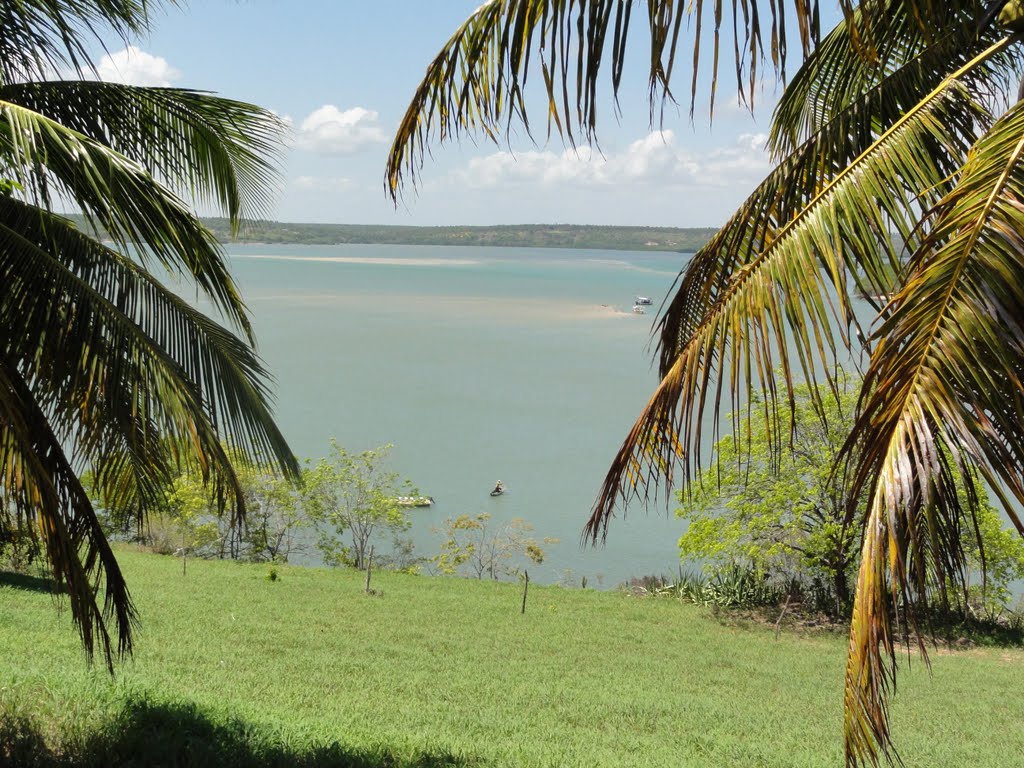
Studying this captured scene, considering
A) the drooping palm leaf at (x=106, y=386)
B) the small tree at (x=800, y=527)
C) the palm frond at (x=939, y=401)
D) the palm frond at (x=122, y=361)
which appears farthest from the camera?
the small tree at (x=800, y=527)

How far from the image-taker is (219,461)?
4.46m

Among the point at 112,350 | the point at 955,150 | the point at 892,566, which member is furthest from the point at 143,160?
the point at 892,566

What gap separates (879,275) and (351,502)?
26.0 metres

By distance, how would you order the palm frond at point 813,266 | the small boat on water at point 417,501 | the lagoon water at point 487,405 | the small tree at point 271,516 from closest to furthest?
the palm frond at point 813,266
the small tree at point 271,516
the small boat on water at point 417,501
the lagoon water at point 487,405

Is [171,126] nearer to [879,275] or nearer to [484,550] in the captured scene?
[879,275]

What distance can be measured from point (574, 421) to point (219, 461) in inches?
1931

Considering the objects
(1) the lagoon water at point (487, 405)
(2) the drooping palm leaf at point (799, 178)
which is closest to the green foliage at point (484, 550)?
(1) the lagoon water at point (487, 405)

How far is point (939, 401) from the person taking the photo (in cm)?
203

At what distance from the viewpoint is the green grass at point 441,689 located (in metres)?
5.54

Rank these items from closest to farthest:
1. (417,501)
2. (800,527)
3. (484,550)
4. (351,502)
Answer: (800,527) → (484,550) → (351,502) → (417,501)

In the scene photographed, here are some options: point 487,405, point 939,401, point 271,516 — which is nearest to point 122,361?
point 939,401

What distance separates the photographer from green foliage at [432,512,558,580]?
26.4m

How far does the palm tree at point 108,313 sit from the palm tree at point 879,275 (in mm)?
1454

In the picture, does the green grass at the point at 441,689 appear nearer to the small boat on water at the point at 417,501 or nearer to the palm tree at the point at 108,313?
the palm tree at the point at 108,313
